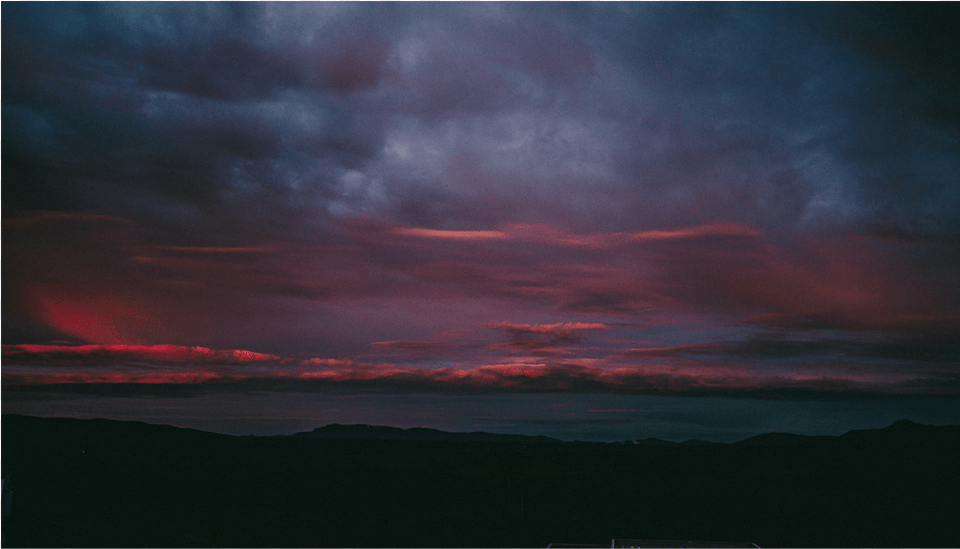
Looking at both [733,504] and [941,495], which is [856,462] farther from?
[733,504]

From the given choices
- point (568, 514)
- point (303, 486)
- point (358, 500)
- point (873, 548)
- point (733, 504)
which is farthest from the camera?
point (303, 486)

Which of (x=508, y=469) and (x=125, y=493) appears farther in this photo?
(x=508, y=469)

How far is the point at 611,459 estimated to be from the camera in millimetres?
166125

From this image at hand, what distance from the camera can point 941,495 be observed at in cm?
9488

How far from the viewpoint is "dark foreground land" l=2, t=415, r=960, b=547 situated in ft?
199

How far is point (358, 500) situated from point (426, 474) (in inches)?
1194

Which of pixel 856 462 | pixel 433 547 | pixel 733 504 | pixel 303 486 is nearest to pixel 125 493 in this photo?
pixel 303 486

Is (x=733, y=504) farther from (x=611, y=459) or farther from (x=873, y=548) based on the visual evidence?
(x=611, y=459)

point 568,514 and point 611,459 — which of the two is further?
point 611,459

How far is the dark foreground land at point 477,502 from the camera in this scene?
6072 cm

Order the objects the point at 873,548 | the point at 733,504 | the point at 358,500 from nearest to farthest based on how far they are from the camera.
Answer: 1. the point at 873,548
2. the point at 733,504
3. the point at 358,500

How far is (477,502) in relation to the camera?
8912 centimetres

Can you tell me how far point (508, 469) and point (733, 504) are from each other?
199ft

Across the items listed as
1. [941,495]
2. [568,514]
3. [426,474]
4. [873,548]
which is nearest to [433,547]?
[568,514]
